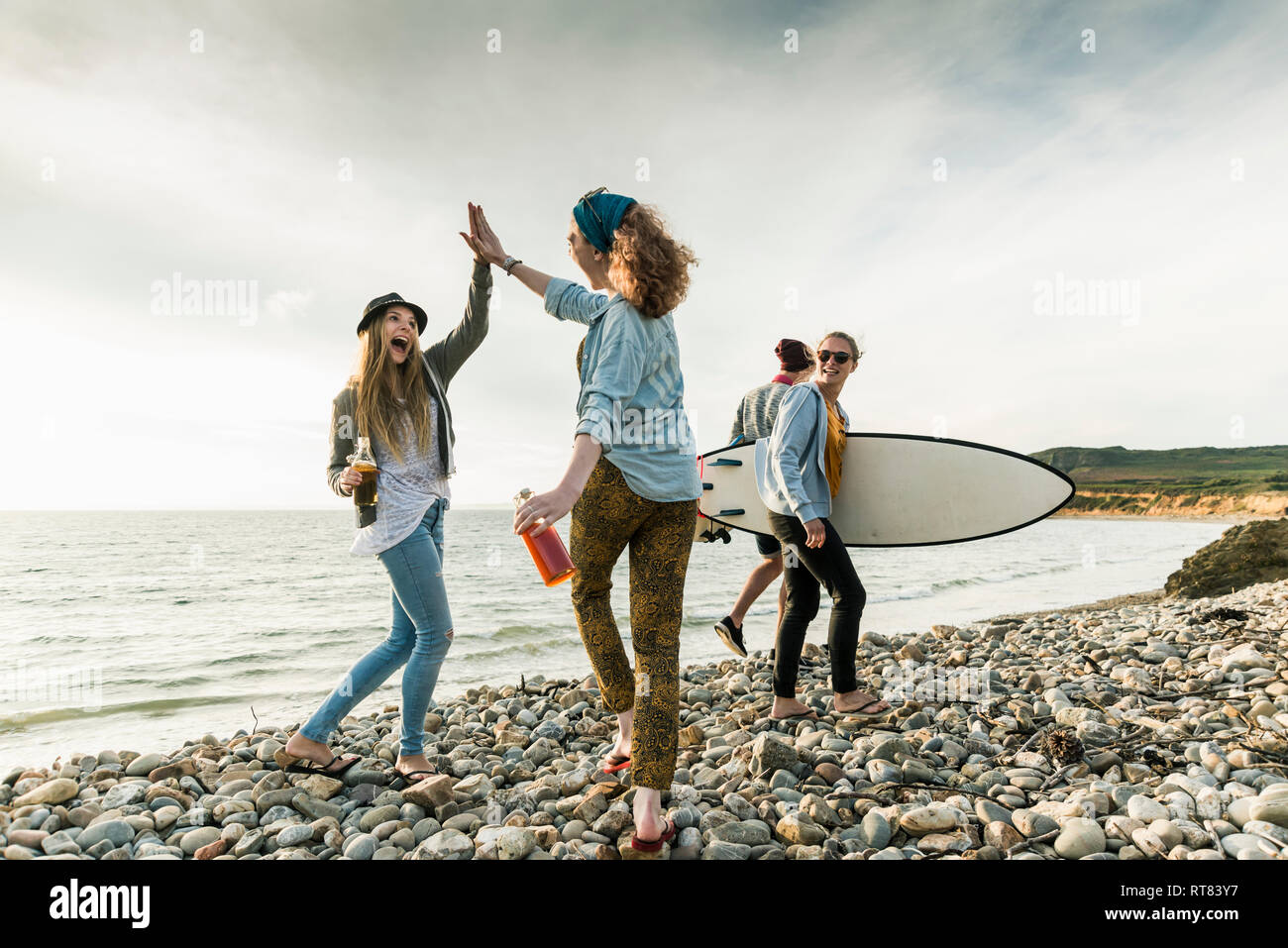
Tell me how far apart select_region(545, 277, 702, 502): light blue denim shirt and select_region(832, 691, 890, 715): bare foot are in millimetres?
1982

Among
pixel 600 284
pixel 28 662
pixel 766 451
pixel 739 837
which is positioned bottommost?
pixel 28 662

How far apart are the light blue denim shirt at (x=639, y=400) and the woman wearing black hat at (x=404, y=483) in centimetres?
98

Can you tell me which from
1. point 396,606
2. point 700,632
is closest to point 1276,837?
point 396,606

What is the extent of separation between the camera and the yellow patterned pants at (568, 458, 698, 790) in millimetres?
2156

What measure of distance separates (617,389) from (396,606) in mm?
→ 1669

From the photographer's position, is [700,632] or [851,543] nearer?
[851,543]

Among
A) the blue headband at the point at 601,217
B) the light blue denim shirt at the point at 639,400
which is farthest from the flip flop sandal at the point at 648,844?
the blue headband at the point at 601,217

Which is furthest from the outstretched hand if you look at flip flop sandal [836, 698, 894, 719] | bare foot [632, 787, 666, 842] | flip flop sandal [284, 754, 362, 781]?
flip flop sandal [836, 698, 894, 719]

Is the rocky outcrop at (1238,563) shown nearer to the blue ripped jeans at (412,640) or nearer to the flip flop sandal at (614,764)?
the flip flop sandal at (614,764)
